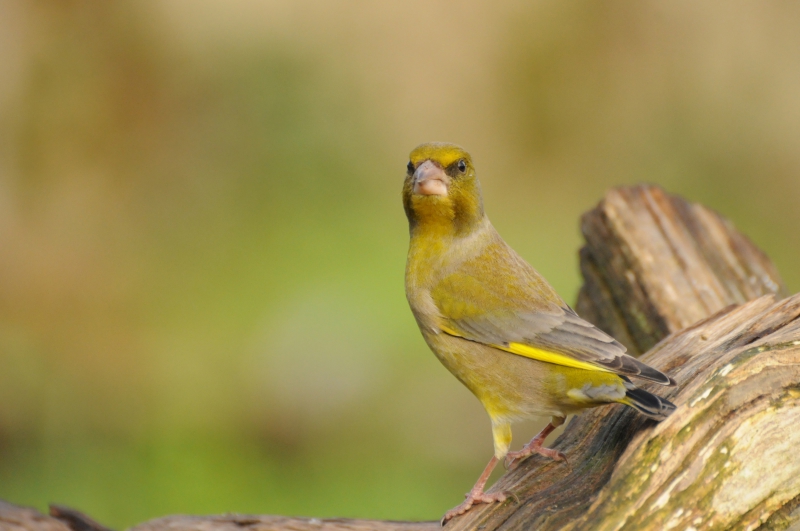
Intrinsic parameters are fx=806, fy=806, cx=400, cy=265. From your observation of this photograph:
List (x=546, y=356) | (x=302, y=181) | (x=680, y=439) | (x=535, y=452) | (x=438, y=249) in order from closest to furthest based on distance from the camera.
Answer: (x=680, y=439) → (x=546, y=356) → (x=535, y=452) → (x=438, y=249) → (x=302, y=181)

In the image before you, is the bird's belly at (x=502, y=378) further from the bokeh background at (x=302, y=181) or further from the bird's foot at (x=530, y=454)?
the bokeh background at (x=302, y=181)

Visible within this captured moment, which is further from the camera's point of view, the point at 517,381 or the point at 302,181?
the point at 302,181

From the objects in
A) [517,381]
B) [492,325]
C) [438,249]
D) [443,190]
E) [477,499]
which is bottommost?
[477,499]

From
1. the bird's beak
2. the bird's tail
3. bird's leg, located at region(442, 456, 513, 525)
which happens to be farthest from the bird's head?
the bird's tail

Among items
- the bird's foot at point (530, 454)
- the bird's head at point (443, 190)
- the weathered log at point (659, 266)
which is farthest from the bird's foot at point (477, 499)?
the weathered log at point (659, 266)

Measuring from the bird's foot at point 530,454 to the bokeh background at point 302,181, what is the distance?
9.50 ft

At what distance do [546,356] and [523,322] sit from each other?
251mm

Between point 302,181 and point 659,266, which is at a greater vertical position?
point 302,181

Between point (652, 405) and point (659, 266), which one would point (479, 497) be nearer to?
point (652, 405)

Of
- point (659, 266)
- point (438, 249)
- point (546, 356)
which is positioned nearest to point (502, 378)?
point (546, 356)

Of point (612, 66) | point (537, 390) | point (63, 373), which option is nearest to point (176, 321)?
point (63, 373)

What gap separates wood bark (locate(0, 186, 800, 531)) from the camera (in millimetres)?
2928

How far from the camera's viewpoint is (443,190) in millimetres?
4055

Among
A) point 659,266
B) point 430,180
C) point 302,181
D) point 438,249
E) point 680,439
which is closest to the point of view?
point 680,439
